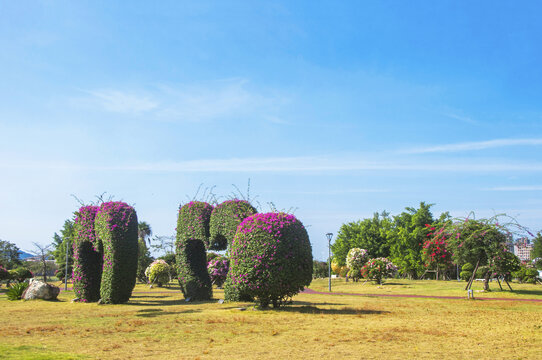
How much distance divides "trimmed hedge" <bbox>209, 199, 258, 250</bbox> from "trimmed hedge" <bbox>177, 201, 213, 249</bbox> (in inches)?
19.8

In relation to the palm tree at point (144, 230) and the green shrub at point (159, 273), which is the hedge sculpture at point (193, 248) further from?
the palm tree at point (144, 230)

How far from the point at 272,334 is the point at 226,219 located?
28.0ft

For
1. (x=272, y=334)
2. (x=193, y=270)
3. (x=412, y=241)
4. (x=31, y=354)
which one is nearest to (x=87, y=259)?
(x=193, y=270)

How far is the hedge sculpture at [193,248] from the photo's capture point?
63.9 feet

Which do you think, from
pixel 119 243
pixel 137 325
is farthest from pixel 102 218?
pixel 137 325

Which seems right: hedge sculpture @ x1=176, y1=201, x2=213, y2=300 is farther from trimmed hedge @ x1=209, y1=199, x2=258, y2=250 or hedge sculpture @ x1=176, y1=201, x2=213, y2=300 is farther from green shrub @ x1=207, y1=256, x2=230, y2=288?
green shrub @ x1=207, y1=256, x2=230, y2=288

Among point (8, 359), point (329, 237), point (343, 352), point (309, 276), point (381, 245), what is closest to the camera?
point (8, 359)

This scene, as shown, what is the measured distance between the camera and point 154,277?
33.8 meters

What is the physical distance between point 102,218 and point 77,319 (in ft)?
22.3

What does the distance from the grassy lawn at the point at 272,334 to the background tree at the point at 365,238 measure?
4267 centimetres

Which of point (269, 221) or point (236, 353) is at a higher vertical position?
point (269, 221)

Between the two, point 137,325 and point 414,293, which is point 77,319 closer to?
point 137,325

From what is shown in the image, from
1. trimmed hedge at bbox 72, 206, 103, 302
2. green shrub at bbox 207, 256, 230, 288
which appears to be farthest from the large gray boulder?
green shrub at bbox 207, 256, 230, 288

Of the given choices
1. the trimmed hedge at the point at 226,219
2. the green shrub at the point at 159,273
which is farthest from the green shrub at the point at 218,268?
the trimmed hedge at the point at 226,219
